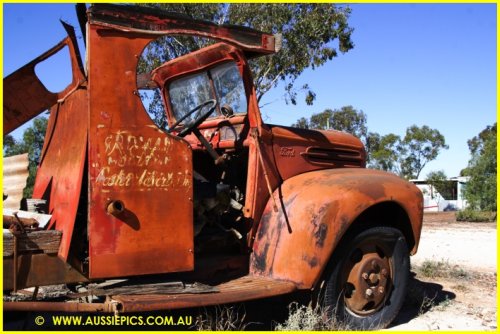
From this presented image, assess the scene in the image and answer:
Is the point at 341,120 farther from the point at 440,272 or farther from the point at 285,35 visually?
the point at 440,272

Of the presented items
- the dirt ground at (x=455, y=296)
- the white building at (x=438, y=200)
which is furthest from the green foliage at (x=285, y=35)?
the white building at (x=438, y=200)

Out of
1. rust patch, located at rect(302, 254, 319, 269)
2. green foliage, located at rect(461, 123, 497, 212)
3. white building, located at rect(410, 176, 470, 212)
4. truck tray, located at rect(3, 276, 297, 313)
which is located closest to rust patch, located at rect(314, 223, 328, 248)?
rust patch, located at rect(302, 254, 319, 269)

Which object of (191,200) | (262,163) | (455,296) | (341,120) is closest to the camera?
(191,200)

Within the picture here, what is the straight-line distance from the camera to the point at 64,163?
12.8ft

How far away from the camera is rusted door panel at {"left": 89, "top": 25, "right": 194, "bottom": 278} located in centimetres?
352

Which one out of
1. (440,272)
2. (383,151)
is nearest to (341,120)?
(383,151)

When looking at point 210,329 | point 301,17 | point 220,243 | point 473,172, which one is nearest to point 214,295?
point 210,329

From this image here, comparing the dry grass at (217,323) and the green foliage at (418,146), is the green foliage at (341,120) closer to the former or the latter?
the green foliage at (418,146)

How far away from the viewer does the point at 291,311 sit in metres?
4.39

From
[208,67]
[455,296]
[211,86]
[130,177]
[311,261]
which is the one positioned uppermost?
[208,67]

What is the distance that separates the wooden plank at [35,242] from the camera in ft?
10.9

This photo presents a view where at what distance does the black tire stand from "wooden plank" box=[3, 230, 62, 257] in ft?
7.09

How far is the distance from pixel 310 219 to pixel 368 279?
91cm

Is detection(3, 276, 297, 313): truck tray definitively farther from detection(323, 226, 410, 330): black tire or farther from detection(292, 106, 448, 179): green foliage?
detection(292, 106, 448, 179): green foliage
